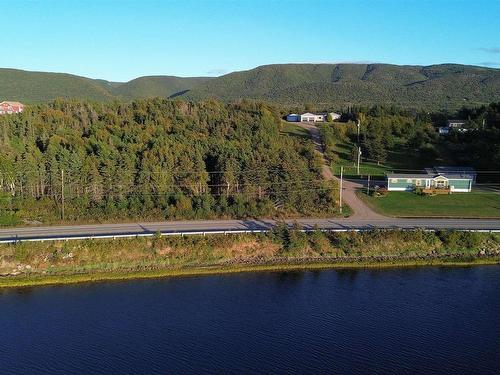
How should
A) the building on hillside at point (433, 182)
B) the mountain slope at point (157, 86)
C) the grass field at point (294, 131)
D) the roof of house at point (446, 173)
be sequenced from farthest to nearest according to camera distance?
the mountain slope at point (157, 86)
the grass field at point (294, 131)
the roof of house at point (446, 173)
the building on hillside at point (433, 182)

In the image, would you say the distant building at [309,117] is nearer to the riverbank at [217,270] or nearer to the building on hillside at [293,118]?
the building on hillside at [293,118]

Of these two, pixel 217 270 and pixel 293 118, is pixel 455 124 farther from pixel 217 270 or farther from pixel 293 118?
pixel 217 270

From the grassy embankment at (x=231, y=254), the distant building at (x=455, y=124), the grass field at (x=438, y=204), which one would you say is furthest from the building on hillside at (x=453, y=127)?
the grassy embankment at (x=231, y=254)

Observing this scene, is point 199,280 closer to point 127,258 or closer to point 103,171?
point 127,258

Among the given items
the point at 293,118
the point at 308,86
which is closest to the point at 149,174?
the point at 293,118

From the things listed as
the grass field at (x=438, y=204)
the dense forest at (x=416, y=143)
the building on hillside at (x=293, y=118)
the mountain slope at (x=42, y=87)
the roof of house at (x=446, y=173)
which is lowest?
the grass field at (x=438, y=204)

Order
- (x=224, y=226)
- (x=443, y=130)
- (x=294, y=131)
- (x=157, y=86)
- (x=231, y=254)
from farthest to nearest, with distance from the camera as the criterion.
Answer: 1. (x=157, y=86)
2. (x=443, y=130)
3. (x=294, y=131)
4. (x=224, y=226)
5. (x=231, y=254)

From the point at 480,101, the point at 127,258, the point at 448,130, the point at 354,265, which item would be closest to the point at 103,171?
the point at 127,258
